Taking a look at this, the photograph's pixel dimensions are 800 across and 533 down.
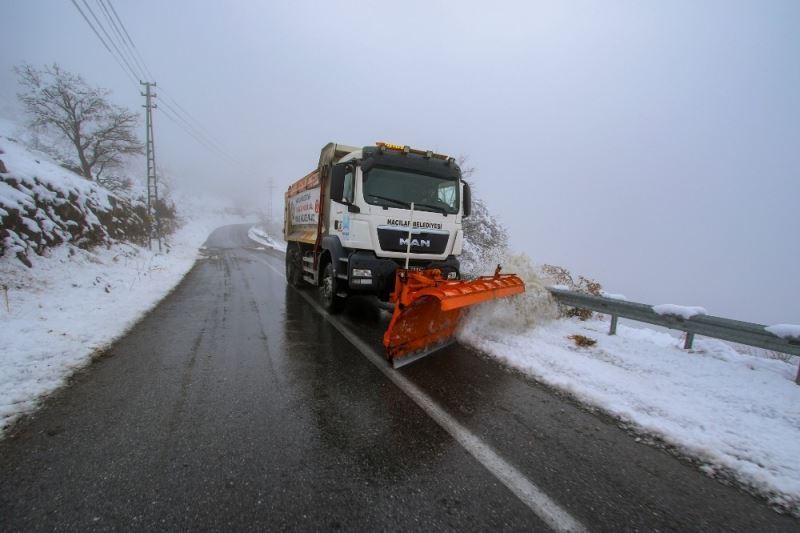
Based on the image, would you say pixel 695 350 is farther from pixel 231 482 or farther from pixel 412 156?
pixel 231 482

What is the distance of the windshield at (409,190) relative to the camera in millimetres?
5734

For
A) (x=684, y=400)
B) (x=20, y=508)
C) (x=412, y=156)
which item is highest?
(x=412, y=156)

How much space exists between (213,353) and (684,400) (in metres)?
5.44

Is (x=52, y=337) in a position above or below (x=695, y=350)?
below

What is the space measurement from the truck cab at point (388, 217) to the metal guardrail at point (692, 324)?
91.1 inches

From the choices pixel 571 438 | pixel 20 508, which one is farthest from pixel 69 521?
pixel 571 438

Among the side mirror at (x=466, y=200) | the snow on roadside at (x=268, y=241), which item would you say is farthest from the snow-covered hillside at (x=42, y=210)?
the snow on roadside at (x=268, y=241)

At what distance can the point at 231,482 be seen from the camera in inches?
86.7

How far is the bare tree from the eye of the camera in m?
19.5

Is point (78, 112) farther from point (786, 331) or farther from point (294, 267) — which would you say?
point (786, 331)

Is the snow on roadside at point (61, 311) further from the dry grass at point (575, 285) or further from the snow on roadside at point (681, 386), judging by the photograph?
the dry grass at point (575, 285)

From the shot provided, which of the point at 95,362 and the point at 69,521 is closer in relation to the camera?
the point at 69,521

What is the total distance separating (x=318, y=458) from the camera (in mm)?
2484

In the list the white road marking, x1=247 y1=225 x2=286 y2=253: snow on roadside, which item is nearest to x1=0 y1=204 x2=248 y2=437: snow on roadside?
the white road marking
